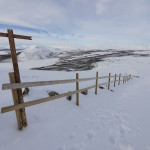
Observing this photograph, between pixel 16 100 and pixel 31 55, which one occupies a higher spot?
pixel 31 55

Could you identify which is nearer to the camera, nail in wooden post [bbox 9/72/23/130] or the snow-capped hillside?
nail in wooden post [bbox 9/72/23/130]

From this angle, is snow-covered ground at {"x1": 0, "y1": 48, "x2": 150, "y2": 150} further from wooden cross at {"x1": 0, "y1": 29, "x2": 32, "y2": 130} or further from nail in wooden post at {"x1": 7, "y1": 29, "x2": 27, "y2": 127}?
nail in wooden post at {"x1": 7, "y1": 29, "x2": 27, "y2": 127}

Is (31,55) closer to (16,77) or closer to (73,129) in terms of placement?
(16,77)

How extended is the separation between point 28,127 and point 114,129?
2522 millimetres

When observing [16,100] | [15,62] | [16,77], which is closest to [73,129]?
[16,100]

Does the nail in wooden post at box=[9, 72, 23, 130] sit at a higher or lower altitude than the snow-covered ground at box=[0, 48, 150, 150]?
higher

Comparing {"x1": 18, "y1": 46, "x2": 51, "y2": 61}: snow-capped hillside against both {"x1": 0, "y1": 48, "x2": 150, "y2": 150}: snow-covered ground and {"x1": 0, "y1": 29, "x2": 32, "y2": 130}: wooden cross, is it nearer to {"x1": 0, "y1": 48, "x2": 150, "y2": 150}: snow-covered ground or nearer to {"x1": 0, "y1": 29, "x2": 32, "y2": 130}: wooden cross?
{"x1": 0, "y1": 48, "x2": 150, "y2": 150}: snow-covered ground

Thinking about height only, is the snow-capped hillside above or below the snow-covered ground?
above

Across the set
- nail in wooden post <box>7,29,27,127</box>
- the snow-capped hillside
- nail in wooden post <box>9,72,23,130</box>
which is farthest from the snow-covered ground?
the snow-capped hillside

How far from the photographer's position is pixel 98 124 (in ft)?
12.2

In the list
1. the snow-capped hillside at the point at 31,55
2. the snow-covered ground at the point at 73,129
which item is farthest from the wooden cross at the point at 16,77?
the snow-capped hillside at the point at 31,55

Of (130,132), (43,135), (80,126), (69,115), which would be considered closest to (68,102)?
(69,115)

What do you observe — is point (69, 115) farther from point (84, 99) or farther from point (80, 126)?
point (84, 99)

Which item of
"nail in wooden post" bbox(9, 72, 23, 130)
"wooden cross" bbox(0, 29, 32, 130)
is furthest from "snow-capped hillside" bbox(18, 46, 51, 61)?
"nail in wooden post" bbox(9, 72, 23, 130)
